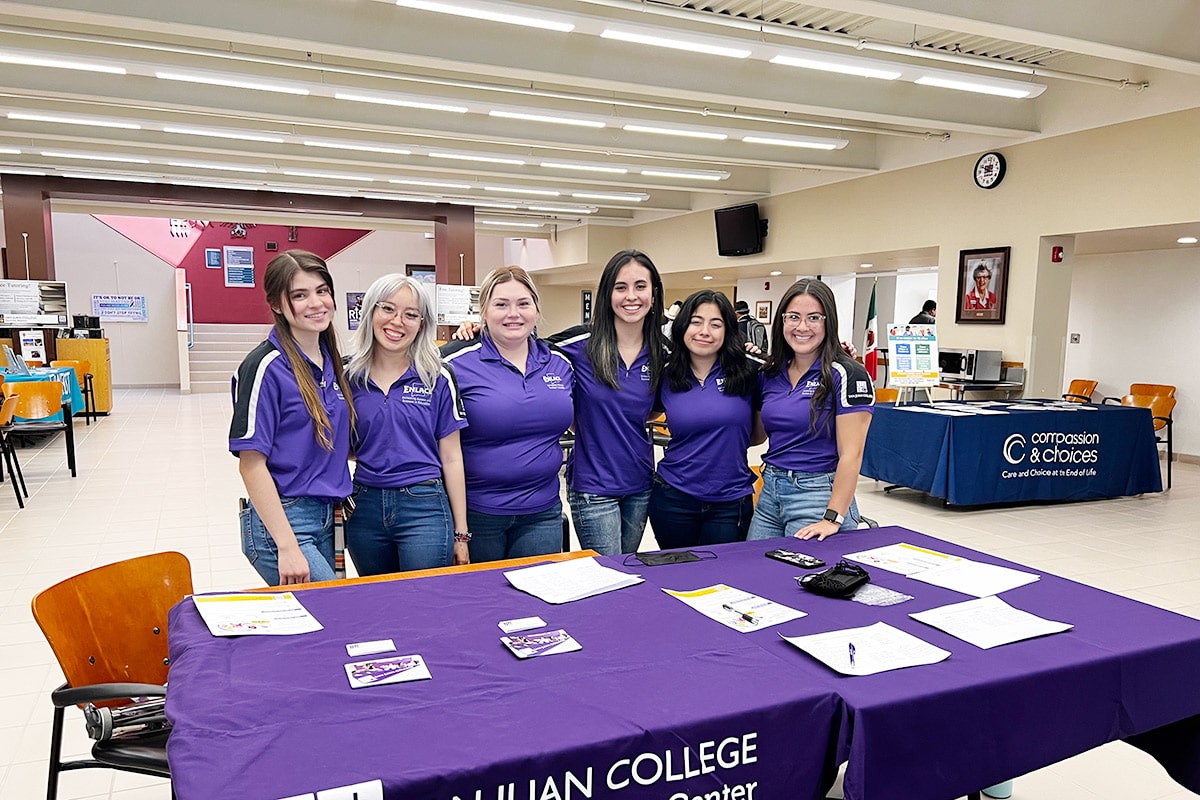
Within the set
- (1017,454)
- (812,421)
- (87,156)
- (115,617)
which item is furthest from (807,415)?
(87,156)

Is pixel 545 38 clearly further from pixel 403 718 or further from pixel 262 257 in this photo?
pixel 262 257

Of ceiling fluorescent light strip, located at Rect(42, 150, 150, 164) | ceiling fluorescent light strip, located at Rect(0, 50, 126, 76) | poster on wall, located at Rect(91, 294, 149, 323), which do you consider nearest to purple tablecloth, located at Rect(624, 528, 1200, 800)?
ceiling fluorescent light strip, located at Rect(0, 50, 126, 76)

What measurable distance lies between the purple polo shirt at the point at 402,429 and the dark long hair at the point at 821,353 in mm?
1178

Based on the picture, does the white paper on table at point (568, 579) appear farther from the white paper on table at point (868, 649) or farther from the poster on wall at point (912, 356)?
the poster on wall at point (912, 356)

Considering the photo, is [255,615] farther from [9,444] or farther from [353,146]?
[353,146]

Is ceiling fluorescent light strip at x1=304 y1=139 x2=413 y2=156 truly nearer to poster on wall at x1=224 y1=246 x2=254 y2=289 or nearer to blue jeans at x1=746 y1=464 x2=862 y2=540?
blue jeans at x1=746 y1=464 x2=862 y2=540

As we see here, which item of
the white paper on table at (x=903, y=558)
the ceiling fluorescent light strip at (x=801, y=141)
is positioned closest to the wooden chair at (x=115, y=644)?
the white paper on table at (x=903, y=558)

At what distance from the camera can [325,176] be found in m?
11.6

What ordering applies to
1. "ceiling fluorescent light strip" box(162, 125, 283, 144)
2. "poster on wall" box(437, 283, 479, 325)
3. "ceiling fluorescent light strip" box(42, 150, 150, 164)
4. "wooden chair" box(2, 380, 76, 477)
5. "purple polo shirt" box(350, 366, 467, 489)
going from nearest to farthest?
1. "purple polo shirt" box(350, 366, 467, 489)
2. "wooden chair" box(2, 380, 76, 477)
3. "ceiling fluorescent light strip" box(162, 125, 283, 144)
4. "ceiling fluorescent light strip" box(42, 150, 150, 164)
5. "poster on wall" box(437, 283, 479, 325)

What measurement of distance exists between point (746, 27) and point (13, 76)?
6.50 m

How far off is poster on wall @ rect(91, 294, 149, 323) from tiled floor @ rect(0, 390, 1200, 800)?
9.30m

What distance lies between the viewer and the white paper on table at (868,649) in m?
→ 1.52

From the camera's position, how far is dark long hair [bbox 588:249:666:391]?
8.88 ft

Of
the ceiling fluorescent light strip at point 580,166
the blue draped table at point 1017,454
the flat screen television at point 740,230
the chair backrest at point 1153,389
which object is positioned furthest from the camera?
the flat screen television at point 740,230
